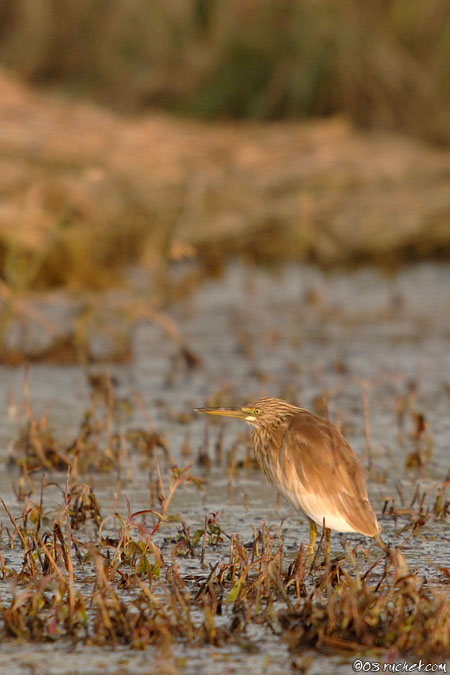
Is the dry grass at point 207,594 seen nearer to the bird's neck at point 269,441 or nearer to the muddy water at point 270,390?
the muddy water at point 270,390

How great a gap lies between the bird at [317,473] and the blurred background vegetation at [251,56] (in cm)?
888

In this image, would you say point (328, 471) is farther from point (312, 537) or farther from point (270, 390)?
point (270, 390)

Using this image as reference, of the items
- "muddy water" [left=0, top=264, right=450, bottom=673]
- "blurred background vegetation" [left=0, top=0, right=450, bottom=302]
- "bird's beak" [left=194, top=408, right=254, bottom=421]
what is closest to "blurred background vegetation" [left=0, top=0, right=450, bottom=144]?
"blurred background vegetation" [left=0, top=0, right=450, bottom=302]

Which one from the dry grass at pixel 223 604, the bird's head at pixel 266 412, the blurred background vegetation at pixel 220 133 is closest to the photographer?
the dry grass at pixel 223 604

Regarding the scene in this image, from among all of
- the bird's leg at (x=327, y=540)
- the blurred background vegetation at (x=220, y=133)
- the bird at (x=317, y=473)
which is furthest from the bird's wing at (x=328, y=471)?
the blurred background vegetation at (x=220, y=133)

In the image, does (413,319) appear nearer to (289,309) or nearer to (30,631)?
(289,309)

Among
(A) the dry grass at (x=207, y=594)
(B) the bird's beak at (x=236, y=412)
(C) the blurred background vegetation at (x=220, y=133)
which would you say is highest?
(C) the blurred background vegetation at (x=220, y=133)

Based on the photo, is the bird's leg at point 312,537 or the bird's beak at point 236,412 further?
the bird's beak at point 236,412

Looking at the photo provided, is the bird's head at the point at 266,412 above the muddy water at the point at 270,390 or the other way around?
above

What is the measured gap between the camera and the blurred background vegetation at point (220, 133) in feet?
31.7

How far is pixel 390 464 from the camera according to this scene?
5.17 meters

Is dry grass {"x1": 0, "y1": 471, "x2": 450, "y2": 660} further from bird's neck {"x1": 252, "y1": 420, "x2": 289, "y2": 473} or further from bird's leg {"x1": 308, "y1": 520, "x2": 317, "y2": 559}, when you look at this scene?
bird's neck {"x1": 252, "y1": 420, "x2": 289, "y2": 473}

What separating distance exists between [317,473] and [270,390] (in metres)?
2.65

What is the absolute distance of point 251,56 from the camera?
13.0 metres
